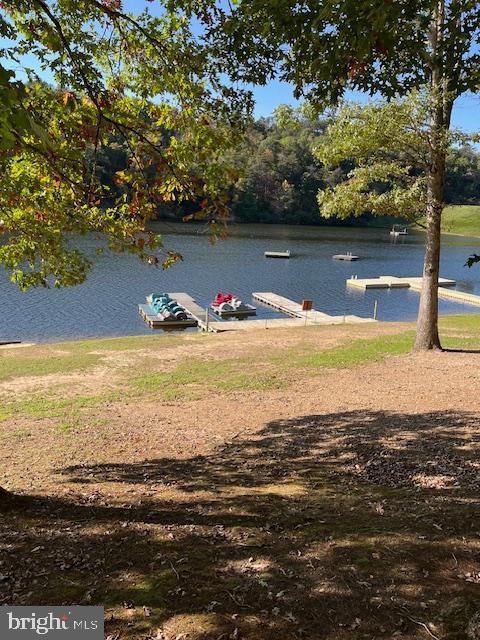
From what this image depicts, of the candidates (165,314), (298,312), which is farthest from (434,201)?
(298,312)

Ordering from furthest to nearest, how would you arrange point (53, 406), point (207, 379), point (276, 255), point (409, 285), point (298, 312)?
point (276, 255), point (409, 285), point (298, 312), point (207, 379), point (53, 406)

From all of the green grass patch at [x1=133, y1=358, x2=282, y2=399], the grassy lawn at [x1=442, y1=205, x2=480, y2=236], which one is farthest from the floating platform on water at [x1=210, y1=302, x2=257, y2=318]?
the grassy lawn at [x1=442, y1=205, x2=480, y2=236]

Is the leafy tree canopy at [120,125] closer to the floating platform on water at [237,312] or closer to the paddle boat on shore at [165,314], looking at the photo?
the paddle boat on shore at [165,314]

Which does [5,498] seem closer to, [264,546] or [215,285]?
[264,546]

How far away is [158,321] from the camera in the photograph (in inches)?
1018

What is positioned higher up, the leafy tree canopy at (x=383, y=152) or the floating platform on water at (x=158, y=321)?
the leafy tree canopy at (x=383, y=152)

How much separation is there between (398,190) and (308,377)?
5.04 metres

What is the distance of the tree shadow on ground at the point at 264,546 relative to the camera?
3121 mm

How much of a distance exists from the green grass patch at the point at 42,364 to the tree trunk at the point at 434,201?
30.3 feet

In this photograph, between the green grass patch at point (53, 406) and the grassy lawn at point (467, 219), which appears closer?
the green grass patch at point (53, 406)

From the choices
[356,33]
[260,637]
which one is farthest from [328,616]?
[356,33]

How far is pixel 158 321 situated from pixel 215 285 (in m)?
12.3

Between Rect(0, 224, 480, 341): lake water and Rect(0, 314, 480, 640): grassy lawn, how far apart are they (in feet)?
29.6

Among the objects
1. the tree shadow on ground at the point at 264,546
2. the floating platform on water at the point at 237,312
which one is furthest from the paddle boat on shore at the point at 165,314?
the tree shadow on ground at the point at 264,546
